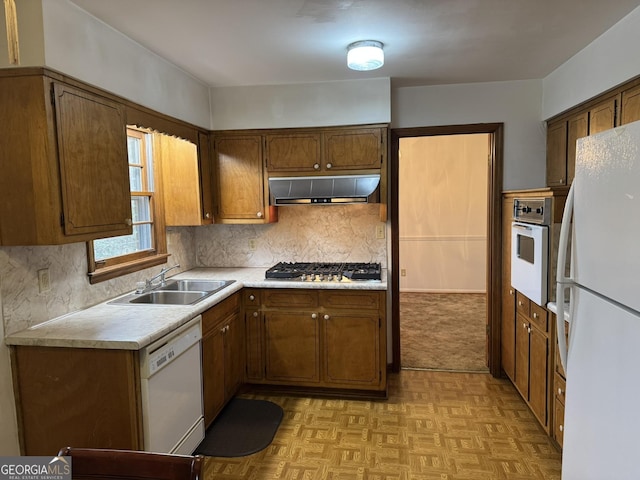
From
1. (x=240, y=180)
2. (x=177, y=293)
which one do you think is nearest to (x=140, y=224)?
(x=177, y=293)

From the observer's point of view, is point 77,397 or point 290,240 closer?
point 77,397

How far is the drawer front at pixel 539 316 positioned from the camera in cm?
249

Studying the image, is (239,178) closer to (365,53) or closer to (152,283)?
(152,283)

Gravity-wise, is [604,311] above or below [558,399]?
above

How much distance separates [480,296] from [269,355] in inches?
161

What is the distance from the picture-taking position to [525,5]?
2.01 meters

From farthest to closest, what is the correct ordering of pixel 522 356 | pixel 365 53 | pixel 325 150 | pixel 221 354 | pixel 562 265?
pixel 325 150, pixel 522 356, pixel 221 354, pixel 365 53, pixel 562 265

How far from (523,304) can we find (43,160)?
9.79 feet

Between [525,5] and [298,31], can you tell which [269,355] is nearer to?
[298,31]

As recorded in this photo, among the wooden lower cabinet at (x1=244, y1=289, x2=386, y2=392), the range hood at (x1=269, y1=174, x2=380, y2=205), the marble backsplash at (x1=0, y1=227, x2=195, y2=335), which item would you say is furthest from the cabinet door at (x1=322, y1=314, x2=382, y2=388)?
the marble backsplash at (x1=0, y1=227, x2=195, y2=335)

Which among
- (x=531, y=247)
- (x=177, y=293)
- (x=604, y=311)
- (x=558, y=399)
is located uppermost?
→ (x=531, y=247)

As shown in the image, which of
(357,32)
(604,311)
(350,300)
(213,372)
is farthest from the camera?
(350,300)

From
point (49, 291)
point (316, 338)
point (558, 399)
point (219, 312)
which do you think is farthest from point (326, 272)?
point (49, 291)

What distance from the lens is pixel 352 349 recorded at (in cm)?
312
